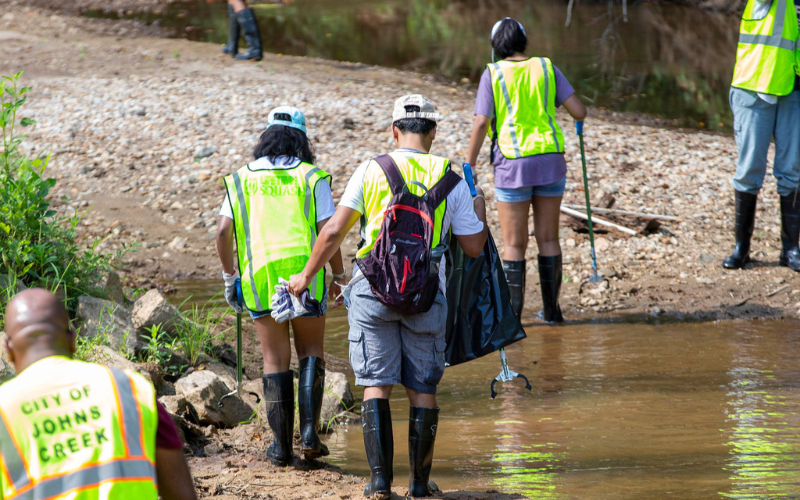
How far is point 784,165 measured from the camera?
260 inches

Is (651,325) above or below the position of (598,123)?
below

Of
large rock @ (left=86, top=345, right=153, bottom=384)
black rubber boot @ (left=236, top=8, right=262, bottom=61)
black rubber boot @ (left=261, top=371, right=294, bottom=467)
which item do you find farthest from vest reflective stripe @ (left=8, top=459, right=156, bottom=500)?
black rubber boot @ (left=236, top=8, right=262, bottom=61)

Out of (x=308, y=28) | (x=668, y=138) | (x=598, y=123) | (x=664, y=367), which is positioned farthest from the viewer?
(x=308, y=28)

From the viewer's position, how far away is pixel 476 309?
12.8 feet

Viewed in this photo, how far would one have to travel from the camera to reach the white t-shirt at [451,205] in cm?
345

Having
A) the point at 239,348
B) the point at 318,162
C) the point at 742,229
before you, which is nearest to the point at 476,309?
the point at 239,348

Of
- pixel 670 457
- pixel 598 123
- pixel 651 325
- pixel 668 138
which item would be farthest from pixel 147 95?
pixel 670 457

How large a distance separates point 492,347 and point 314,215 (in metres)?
1.02

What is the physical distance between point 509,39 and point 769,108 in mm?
2257

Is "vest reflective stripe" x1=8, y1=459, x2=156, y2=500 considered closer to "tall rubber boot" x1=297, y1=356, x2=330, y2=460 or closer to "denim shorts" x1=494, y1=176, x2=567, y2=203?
"tall rubber boot" x1=297, y1=356, x2=330, y2=460

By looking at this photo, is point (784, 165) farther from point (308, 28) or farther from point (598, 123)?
point (308, 28)

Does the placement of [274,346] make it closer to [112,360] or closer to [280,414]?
[280,414]

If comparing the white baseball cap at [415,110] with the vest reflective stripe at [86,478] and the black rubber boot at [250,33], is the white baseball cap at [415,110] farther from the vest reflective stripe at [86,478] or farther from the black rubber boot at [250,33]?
the black rubber boot at [250,33]

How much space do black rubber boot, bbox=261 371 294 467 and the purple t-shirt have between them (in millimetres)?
2553
